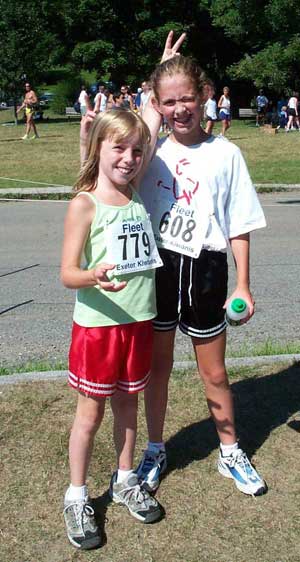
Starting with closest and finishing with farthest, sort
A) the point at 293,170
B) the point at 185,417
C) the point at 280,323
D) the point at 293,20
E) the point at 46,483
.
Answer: the point at 46,483 → the point at 185,417 → the point at 280,323 → the point at 293,170 → the point at 293,20

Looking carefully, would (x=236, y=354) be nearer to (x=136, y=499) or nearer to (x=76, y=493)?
(x=136, y=499)

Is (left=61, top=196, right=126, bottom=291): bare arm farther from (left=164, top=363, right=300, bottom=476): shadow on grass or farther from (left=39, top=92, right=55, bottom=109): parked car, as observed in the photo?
(left=39, top=92, right=55, bottom=109): parked car

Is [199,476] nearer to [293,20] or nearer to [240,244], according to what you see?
[240,244]

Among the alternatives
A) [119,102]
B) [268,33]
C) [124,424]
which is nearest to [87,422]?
[124,424]

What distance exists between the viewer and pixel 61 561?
2.82m

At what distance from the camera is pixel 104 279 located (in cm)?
262

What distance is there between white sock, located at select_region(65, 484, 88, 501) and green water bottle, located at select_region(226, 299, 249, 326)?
93 cm

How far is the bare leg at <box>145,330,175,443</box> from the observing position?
3.25 metres

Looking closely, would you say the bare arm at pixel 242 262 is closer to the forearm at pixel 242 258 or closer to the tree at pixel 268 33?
the forearm at pixel 242 258

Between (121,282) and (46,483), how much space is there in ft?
3.74

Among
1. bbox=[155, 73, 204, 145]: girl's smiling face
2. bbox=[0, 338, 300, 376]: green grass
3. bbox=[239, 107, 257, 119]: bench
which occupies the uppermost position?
bbox=[155, 73, 204, 145]: girl's smiling face

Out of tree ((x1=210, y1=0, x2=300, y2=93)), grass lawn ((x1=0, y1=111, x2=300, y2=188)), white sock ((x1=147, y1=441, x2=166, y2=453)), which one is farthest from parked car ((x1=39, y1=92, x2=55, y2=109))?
white sock ((x1=147, y1=441, x2=166, y2=453))

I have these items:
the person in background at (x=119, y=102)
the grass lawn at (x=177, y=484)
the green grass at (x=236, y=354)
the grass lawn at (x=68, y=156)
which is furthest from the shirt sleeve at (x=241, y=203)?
the grass lawn at (x=68, y=156)

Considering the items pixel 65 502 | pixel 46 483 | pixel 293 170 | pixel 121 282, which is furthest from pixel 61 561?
pixel 293 170
